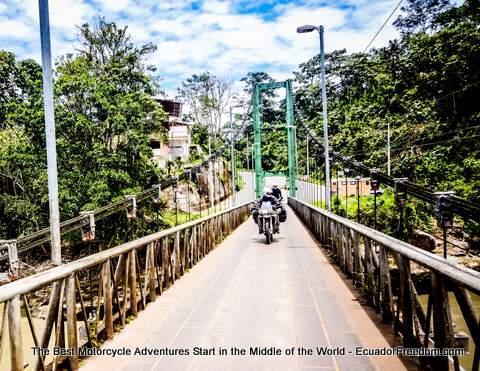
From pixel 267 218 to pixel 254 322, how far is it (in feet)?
17.6

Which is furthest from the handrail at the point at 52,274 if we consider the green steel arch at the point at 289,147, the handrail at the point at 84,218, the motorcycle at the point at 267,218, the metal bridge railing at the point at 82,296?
the green steel arch at the point at 289,147

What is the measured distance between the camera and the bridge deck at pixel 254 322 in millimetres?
2393

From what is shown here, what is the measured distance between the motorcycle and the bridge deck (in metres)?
3.13

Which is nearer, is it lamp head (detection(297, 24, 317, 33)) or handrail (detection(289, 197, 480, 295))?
handrail (detection(289, 197, 480, 295))

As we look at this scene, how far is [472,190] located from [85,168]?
12610mm

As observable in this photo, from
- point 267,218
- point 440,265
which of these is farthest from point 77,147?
point 440,265

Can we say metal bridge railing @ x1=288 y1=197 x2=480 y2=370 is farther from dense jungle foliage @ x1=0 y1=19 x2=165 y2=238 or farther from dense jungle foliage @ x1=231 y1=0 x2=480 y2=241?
dense jungle foliage @ x1=0 y1=19 x2=165 y2=238

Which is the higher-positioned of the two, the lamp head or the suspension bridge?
the lamp head

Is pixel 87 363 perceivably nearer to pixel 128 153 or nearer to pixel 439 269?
pixel 439 269

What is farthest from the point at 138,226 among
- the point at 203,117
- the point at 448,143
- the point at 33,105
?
the point at 203,117

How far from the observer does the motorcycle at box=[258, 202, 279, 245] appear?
8344 millimetres

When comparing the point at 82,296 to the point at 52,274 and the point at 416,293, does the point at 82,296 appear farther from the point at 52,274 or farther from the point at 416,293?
the point at 416,293

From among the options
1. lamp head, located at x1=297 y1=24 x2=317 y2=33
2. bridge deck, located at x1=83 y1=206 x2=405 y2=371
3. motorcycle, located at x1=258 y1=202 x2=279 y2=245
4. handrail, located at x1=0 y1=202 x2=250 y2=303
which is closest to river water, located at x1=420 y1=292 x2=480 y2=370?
bridge deck, located at x1=83 y1=206 x2=405 y2=371

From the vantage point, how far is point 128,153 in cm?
1371
